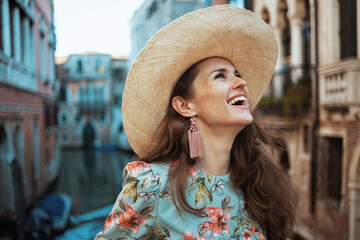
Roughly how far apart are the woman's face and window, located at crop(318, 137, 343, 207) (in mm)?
2801

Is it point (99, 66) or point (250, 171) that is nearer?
point (250, 171)

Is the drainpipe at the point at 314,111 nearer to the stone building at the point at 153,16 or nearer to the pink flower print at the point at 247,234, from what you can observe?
the pink flower print at the point at 247,234

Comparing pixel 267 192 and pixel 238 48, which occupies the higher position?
pixel 238 48

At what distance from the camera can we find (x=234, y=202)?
948 mm

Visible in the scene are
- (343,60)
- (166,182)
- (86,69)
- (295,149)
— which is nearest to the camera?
(166,182)

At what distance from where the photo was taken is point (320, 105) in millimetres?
3570

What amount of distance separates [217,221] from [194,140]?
9.2 inches

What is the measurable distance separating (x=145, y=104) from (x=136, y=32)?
18.9 m

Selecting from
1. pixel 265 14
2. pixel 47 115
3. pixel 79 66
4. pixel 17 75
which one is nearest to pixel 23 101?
pixel 17 75

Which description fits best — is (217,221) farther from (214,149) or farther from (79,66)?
(79,66)

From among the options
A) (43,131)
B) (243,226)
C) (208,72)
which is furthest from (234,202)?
(43,131)

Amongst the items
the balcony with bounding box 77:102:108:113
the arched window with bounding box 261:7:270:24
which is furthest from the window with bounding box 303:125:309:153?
the balcony with bounding box 77:102:108:113

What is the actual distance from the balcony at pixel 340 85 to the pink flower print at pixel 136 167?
2490mm

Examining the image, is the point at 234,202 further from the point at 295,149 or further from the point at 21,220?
the point at 21,220
